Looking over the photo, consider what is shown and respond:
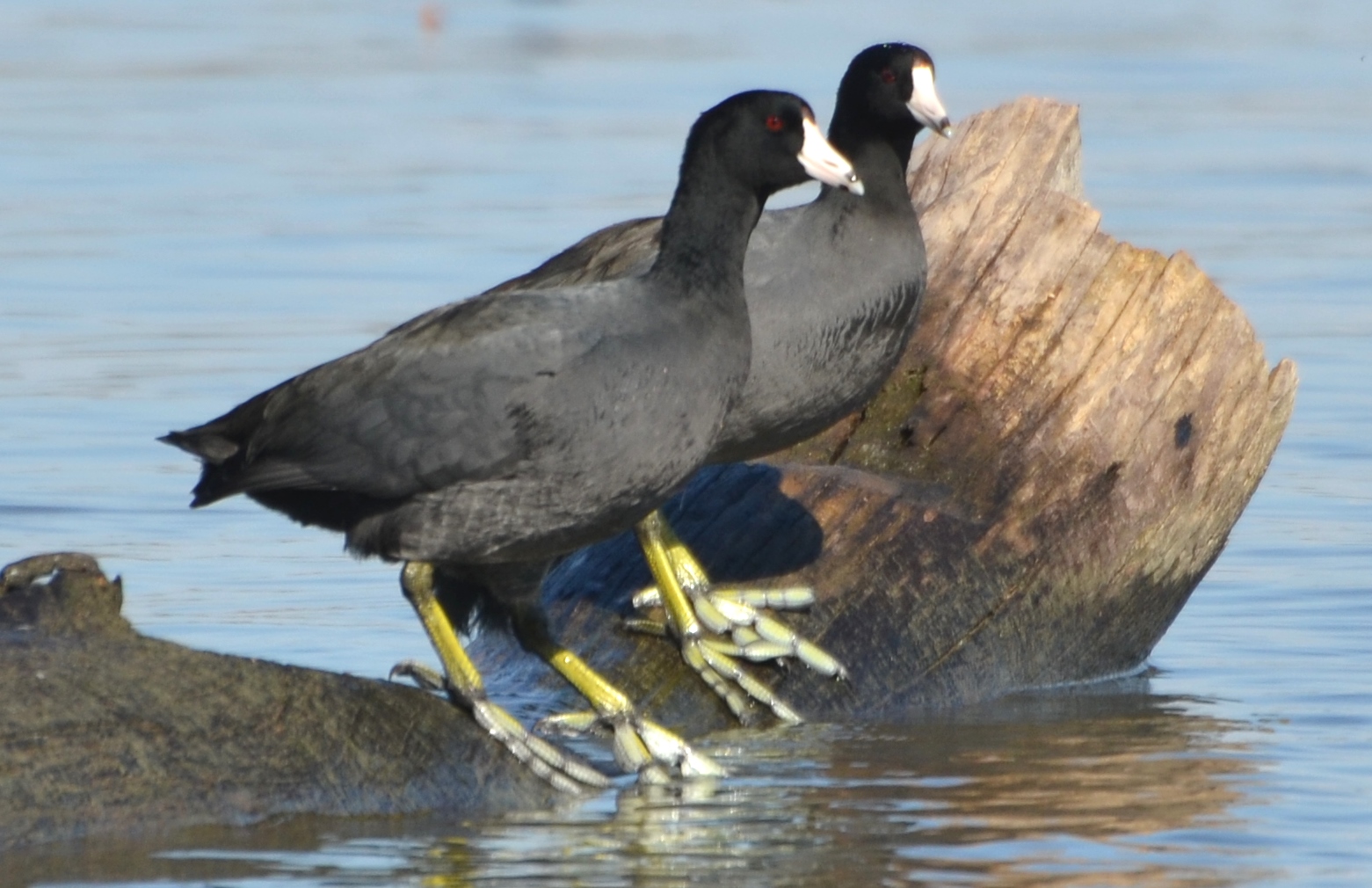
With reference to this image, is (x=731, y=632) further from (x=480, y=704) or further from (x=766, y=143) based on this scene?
(x=766, y=143)

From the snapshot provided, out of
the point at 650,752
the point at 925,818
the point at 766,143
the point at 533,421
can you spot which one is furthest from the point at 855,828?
the point at 766,143

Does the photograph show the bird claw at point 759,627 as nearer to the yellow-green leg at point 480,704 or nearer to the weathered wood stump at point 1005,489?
the weathered wood stump at point 1005,489

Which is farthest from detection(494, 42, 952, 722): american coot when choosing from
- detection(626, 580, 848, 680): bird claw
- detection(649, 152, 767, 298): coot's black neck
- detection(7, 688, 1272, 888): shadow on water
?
detection(649, 152, 767, 298): coot's black neck

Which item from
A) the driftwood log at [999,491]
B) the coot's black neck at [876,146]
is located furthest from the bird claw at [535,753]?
the coot's black neck at [876,146]

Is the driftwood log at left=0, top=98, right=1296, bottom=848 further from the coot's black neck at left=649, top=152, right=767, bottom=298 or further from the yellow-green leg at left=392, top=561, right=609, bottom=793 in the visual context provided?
the coot's black neck at left=649, top=152, right=767, bottom=298

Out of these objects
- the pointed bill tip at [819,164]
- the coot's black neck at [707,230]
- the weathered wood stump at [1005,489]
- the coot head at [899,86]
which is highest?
the coot head at [899,86]

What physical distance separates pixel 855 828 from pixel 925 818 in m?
0.18

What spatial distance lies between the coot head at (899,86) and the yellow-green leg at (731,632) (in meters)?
1.51

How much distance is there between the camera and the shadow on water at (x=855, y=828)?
17.2 ft

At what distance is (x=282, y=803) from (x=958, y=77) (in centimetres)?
1659

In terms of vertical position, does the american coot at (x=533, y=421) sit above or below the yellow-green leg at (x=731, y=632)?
above

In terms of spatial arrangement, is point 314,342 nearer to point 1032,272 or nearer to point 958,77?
point 1032,272

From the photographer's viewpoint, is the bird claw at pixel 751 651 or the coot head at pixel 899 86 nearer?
the bird claw at pixel 751 651

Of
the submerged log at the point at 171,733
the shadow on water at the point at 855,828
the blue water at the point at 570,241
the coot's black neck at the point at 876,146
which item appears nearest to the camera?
the submerged log at the point at 171,733
